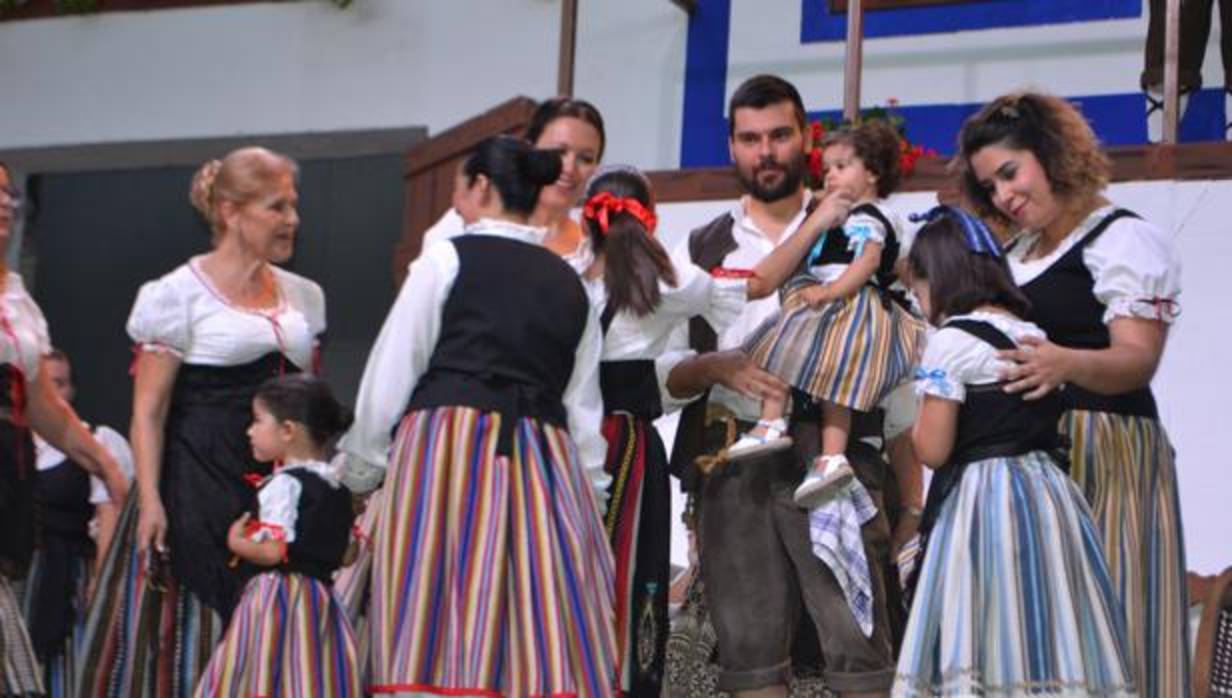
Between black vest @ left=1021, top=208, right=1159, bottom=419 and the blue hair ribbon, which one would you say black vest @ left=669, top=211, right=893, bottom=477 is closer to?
the blue hair ribbon

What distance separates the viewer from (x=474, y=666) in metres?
3.57

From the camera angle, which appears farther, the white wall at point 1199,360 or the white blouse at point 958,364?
the white wall at point 1199,360

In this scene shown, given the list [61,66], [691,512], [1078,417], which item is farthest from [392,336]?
[61,66]

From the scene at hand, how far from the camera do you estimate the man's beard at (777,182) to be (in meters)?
4.49

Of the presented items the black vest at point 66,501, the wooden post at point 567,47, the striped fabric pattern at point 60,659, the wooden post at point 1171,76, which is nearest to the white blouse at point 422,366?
the striped fabric pattern at point 60,659

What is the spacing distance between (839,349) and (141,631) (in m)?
1.70

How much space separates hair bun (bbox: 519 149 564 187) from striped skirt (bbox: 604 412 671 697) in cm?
56

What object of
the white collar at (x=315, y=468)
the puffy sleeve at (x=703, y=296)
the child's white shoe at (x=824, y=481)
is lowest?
the white collar at (x=315, y=468)

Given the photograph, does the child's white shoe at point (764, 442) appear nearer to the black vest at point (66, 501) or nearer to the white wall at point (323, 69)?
the black vest at point (66, 501)

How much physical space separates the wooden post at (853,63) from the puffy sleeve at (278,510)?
122 inches

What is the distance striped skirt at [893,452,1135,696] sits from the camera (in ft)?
11.6

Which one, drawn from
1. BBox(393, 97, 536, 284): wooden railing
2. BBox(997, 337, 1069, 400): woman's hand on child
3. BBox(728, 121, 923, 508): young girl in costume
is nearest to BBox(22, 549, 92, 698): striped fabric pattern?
BBox(728, 121, 923, 508): young girl in costume

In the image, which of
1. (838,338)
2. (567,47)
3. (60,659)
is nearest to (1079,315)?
(838,338)

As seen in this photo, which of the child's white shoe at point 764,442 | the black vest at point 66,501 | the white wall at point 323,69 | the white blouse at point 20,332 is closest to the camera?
the child's white shoe at point 764,442
